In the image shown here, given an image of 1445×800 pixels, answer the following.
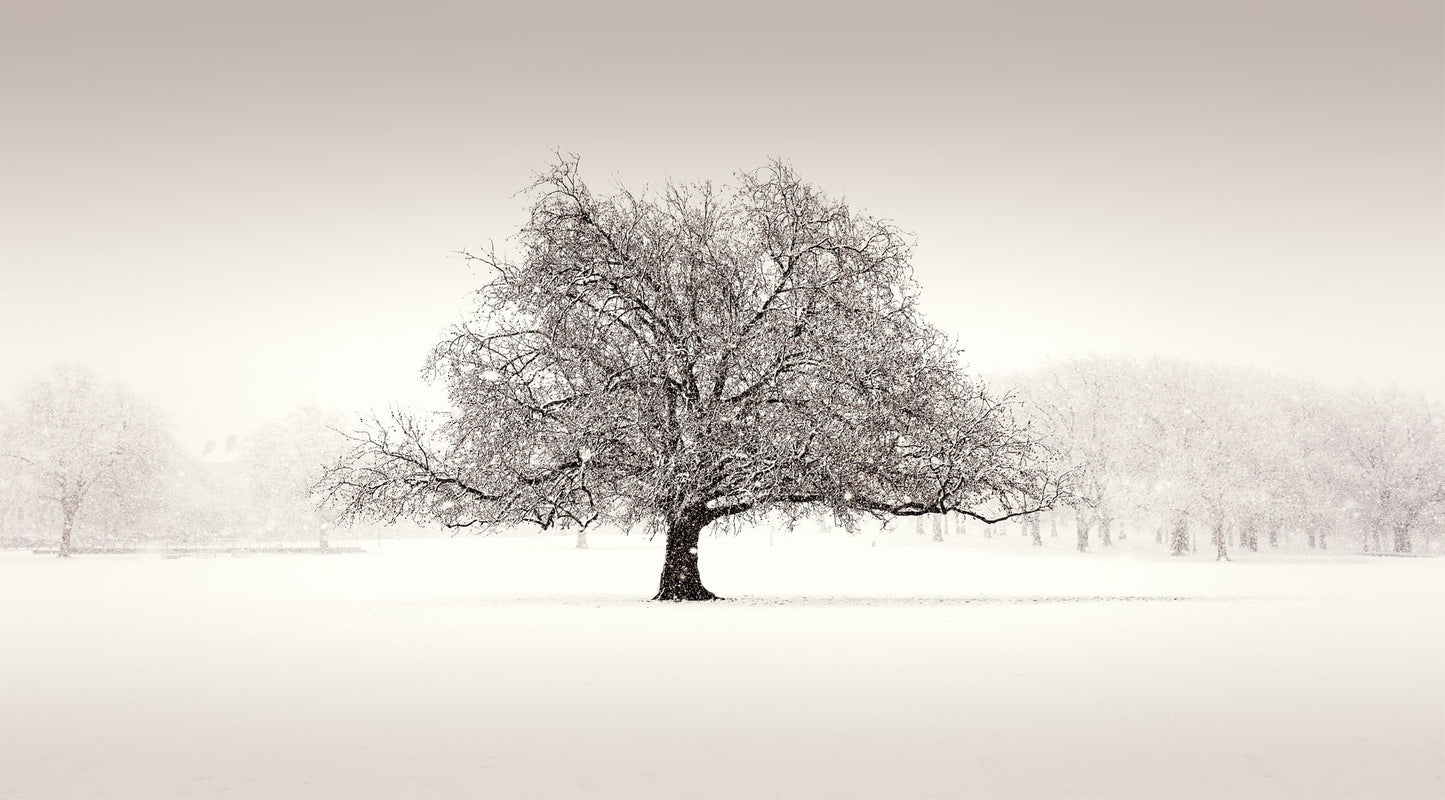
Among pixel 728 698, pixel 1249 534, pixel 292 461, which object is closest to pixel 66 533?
pixel 292 461

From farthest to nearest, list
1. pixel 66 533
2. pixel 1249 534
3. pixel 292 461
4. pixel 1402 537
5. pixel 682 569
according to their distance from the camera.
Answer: pixel 292 461 → pixel 1402 537 → pixel 1249 534 → pixel 66 533 → pixel 682 569

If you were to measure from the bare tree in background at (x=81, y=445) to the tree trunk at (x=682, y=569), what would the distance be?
56.3 metres

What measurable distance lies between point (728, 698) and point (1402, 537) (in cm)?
8515

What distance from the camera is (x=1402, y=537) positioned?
80.7m

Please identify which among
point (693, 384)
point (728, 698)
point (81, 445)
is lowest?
point (728, 698)

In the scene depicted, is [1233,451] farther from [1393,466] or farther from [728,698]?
[728,698]

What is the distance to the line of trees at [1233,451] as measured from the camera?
64.1 m

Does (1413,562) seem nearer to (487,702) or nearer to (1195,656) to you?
(1195,656)

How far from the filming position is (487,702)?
14188 mm

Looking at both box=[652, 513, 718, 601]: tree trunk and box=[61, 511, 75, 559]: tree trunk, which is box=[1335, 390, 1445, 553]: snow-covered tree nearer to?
box=[652, 513, 718, 601]: tree trunk

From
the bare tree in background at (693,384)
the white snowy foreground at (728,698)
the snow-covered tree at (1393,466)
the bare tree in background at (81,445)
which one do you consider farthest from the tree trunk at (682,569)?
the snow-covered tree at (1393,466)

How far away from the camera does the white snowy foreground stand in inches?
397

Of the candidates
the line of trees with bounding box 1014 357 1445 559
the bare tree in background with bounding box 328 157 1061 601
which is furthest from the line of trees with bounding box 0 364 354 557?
the line of trees with bounding box 1014 357 1445 559

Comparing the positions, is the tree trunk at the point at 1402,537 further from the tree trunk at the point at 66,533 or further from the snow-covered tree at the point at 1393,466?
the tree trunk at the point at 66,533
